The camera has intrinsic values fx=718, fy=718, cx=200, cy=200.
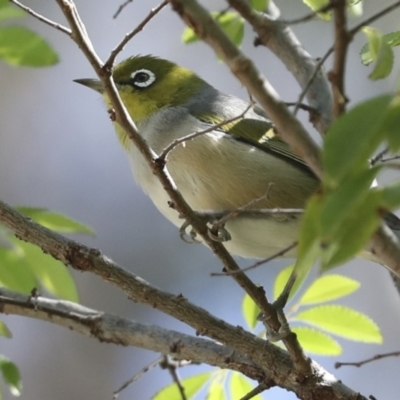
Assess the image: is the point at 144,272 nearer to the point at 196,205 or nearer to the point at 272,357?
the point at 196,205

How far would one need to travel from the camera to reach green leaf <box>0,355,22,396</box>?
2168 millimetres

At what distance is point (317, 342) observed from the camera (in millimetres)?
2533

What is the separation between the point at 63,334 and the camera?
6293 millimetres

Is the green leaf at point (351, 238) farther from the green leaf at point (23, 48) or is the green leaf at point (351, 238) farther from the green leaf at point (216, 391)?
the green leaf at point (216, 391)

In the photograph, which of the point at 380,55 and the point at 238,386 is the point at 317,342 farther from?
the point at 380,55

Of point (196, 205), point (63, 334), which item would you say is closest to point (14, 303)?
point (196, 205)

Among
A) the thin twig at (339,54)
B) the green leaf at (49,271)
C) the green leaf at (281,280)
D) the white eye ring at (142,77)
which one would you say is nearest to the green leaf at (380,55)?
the thin twig at (339,54)

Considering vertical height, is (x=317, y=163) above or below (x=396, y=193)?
above

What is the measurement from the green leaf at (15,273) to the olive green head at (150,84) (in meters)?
1.18

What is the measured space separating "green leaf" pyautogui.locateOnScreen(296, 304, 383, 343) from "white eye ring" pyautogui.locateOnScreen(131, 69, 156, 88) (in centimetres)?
155

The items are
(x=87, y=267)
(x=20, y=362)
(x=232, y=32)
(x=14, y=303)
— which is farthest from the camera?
(x=20, y=362)

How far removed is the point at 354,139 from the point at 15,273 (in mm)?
1776

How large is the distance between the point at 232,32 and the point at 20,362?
14.7 feet

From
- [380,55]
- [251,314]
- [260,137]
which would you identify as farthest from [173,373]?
[380,55]
